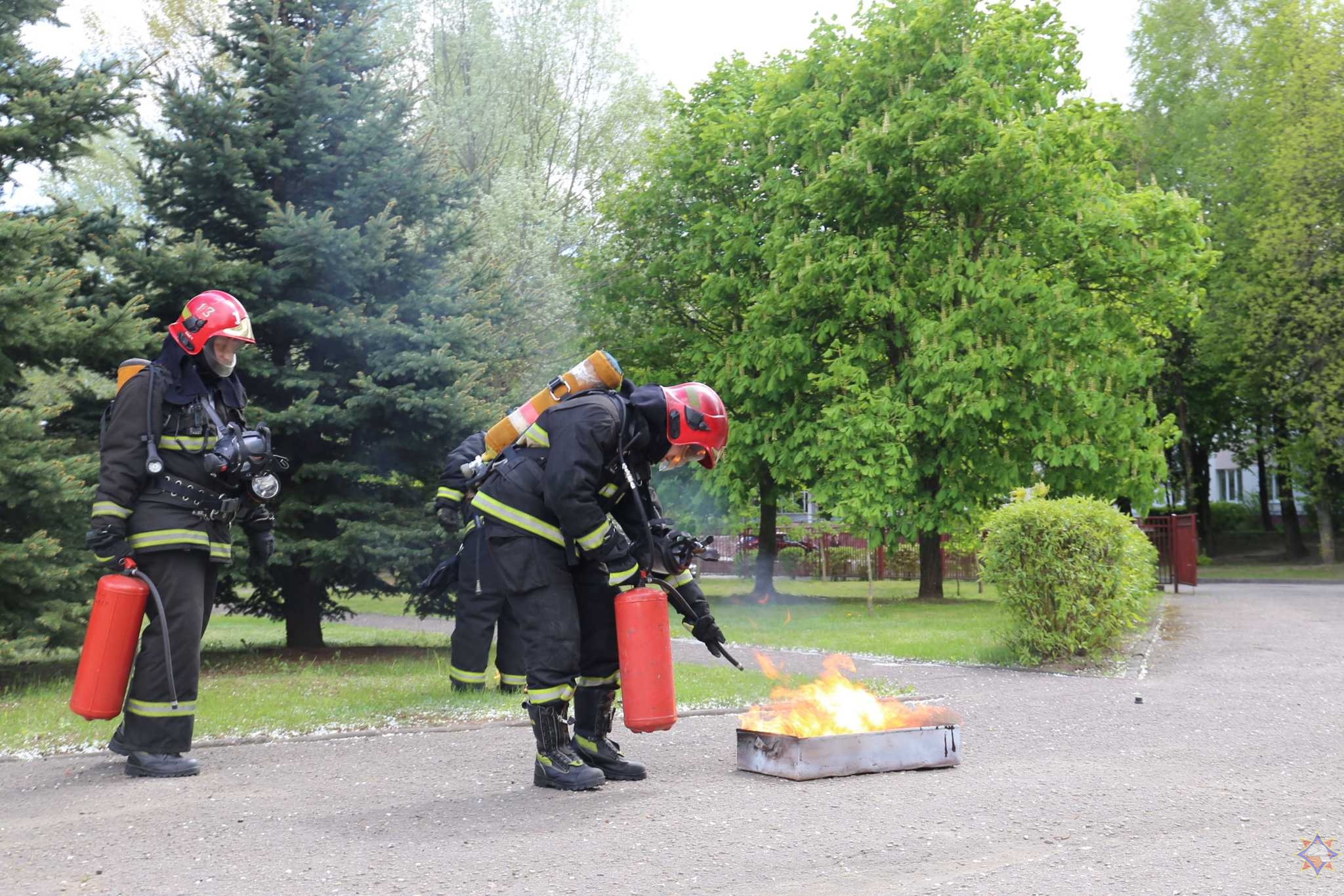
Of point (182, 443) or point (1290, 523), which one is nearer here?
point (182, 443)

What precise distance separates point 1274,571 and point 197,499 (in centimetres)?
3823

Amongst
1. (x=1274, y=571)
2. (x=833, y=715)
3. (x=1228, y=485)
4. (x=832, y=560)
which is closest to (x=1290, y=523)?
(x=1274, y=571)

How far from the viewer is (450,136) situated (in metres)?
31.5

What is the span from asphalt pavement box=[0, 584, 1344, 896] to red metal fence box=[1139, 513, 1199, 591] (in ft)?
63.1

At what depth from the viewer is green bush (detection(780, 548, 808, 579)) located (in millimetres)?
35438

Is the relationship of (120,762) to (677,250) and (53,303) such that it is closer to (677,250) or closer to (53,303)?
(53,303)

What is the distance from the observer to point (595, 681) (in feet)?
21.7

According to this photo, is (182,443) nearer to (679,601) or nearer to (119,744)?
(119,744)

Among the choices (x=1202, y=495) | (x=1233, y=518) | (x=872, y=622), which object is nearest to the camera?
(x=872, y=622)

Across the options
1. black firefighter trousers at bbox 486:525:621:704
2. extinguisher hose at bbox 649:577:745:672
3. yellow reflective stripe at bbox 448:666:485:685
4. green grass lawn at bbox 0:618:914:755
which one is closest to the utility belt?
black firefighter trousers at bbox 486:525:621:704

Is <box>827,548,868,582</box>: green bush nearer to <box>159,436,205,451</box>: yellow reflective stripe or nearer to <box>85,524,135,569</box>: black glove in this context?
<box>159,436,205,451</box>: yellow reflective stripe

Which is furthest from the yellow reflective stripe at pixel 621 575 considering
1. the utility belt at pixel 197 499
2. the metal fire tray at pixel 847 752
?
the utility belt at pixel 197 499

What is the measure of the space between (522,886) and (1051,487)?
20.3 metres

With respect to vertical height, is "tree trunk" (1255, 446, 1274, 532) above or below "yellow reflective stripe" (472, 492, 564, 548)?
above
